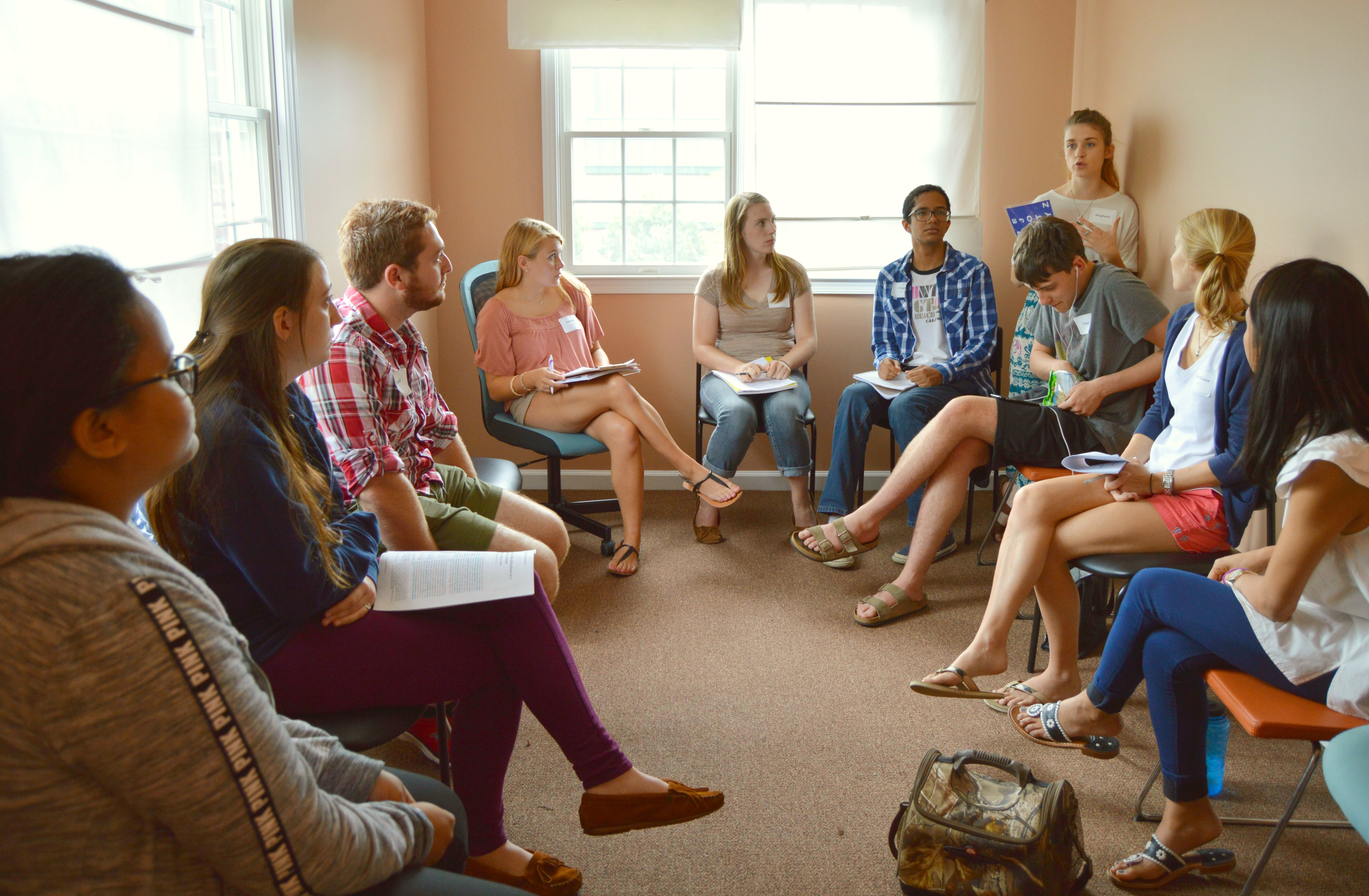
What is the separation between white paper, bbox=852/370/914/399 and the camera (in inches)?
146

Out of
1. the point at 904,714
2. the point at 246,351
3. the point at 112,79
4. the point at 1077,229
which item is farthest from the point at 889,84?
the point at 246,351

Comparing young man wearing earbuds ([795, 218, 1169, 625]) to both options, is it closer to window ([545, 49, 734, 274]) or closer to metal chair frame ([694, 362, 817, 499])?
metal chair frame ([694, 362, 817, 499])

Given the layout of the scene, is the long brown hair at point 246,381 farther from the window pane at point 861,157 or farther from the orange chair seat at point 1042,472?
the window pane at point 861,157

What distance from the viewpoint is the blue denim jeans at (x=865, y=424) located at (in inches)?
141

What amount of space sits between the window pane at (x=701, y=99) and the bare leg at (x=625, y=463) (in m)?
1.60

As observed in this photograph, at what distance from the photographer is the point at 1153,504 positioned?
91.6 inches

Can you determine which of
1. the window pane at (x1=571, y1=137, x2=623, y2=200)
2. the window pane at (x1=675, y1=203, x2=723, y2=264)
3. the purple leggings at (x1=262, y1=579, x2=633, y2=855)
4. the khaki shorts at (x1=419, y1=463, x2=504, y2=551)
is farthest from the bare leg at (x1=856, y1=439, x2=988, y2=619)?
the window pane at (x1=571, y1=137, x2=623, y2=200)

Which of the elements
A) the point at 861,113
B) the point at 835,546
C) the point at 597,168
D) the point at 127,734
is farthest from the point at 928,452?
the point at 127,734

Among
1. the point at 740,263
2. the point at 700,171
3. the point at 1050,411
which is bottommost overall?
the point at 1050,411

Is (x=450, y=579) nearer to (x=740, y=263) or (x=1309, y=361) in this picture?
(x=1309, y=361)

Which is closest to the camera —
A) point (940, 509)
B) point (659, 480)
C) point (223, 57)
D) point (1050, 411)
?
point (223, 57)

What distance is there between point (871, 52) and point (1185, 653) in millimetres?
3256

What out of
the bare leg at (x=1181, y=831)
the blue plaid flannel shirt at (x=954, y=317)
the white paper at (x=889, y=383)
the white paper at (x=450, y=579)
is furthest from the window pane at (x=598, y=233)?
the bare leg at (x=1181, y=831)

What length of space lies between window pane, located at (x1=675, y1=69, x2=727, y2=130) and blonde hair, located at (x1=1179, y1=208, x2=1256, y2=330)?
91.6 inches
